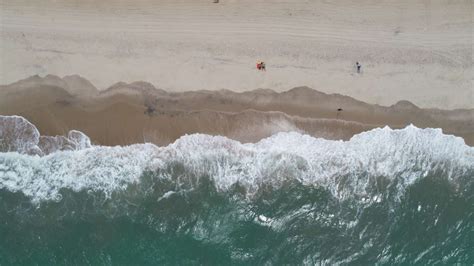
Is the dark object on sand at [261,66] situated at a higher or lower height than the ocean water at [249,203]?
higher

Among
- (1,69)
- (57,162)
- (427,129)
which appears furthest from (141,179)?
(427,129)

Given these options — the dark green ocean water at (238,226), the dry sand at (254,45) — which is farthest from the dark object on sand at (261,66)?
the dark green ocean water at (238,226)

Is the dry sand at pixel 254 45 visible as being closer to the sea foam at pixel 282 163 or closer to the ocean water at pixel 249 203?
the sea foam at pixel 282 163

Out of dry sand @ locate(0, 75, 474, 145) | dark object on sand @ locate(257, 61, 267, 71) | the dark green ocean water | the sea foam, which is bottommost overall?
the dark green ocean water

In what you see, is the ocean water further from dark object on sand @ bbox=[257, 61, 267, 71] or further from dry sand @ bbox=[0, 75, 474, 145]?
dark object on sand @ bbox=[257, 61, 267, 71]

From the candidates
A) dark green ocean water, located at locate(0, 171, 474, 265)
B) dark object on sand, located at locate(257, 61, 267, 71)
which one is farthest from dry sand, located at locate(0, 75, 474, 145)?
dark green ocean water, located at locate(0, 171, 474, 265)

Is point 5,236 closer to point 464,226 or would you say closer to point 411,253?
point 411,253
